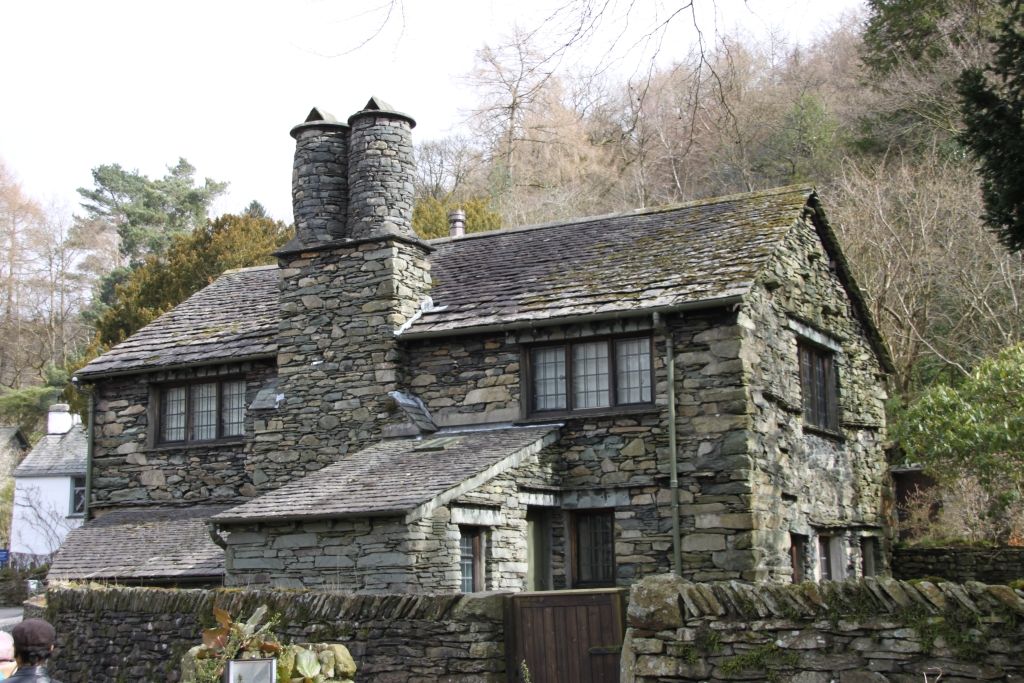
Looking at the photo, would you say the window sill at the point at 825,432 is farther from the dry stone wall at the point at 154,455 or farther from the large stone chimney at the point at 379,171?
the dry stone wall at the point at 154,455

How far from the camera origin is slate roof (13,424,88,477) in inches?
1483

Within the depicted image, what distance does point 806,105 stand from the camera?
121 ft

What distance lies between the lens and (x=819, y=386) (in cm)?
1892

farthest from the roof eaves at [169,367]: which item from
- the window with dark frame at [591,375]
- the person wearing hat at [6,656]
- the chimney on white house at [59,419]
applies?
the chimney on white house at [59,419]

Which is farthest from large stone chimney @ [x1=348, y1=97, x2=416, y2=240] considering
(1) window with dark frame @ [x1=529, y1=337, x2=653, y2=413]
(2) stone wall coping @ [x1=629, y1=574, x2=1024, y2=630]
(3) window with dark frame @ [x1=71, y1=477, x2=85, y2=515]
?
(3) window with dark frame @ [x1=71, y1=477, x2=85, y2=515]

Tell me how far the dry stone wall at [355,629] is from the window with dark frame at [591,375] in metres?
6.21

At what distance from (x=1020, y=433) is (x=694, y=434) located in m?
6.49

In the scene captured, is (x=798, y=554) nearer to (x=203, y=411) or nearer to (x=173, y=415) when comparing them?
(x=203, y=411)

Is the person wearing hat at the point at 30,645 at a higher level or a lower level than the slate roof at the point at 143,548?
lower

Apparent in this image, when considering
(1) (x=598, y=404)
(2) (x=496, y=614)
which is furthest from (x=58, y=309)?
(2) (x=496, y=614)

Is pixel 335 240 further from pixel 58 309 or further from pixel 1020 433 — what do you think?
pixel 58 309

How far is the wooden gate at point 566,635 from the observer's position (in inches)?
391

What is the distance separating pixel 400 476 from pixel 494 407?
246 cm

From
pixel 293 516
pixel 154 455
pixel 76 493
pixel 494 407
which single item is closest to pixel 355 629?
pixel 293 516
